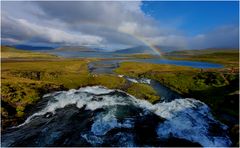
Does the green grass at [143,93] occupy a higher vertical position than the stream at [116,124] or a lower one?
higher

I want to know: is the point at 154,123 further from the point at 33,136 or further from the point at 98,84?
the point at 98,84

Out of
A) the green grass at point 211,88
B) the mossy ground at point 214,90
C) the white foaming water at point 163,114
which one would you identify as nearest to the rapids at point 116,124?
the white foaming water at point 163,114

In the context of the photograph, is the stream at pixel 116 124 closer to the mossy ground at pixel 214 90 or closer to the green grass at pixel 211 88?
the mossy ground at pixel 214 90

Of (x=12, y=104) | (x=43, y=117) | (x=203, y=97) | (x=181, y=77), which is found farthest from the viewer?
(x=181, y=77)

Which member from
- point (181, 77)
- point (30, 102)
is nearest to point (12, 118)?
point (30, 102)

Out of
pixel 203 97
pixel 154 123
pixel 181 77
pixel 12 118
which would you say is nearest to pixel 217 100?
pixel 203 97

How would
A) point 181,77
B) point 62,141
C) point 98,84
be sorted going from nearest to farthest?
point 62,141 < point 98,84 < point 181,77

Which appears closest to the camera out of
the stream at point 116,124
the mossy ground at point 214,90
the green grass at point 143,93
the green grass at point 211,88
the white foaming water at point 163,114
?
the stream at point 116,124

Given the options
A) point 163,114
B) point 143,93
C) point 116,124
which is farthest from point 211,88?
point 116,124

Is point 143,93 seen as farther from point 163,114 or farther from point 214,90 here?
point 214,90

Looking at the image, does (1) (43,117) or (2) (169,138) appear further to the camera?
(1) (43,117)
